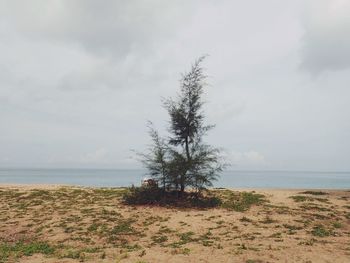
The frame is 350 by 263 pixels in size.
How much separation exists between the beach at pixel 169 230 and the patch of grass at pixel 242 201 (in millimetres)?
183

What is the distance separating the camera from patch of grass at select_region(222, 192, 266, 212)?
23.4m

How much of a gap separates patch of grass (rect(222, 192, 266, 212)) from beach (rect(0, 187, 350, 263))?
0.60 ft

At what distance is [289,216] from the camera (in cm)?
2114

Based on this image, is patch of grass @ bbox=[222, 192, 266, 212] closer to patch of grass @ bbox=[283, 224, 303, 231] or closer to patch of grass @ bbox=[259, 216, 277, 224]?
patch of grass @ bbox=[259, 216, 277, 224]

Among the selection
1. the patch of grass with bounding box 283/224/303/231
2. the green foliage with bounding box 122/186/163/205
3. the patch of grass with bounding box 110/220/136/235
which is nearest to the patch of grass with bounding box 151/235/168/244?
the patch of grass with bounding box 110/220/136/235

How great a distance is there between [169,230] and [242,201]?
7.71 metres

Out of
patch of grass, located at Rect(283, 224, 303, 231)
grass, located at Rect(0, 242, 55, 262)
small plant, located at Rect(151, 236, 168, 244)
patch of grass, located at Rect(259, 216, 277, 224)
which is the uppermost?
patch of grass, located at Rect(259, 216, 277, 224)

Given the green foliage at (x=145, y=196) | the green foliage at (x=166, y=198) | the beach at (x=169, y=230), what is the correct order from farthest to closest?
the green foliage at (x=145, y=196)
the green foliage at (x=166, y=198)
the beach at (x=169, y=230)

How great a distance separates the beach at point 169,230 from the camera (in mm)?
14297

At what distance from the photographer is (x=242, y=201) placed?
25.1m

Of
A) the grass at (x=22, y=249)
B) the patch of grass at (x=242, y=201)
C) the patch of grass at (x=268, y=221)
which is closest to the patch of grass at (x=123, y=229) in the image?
the grass at (x=22, y=249)

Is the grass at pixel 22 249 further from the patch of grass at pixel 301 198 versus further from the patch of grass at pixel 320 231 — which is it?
the patch of grass at pixel 301 198

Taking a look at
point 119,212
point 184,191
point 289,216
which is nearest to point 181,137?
point 184,191

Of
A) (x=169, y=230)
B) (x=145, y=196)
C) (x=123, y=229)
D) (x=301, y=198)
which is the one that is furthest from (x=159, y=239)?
(x=301, y=198)
